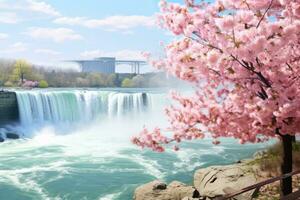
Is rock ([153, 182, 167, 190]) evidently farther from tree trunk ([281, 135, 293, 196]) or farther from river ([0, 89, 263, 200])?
tree trunk ([281, 135, 293, 196])

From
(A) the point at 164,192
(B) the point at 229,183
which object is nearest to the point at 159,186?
A: (A) the point at 164,192

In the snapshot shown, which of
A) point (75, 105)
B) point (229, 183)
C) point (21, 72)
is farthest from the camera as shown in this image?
point (21, 72)

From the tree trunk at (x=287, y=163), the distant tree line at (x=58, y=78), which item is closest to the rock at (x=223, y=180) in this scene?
the tree trunk at (x=287, y=163)

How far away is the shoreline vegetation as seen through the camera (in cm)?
897

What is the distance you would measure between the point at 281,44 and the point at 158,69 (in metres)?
2.41

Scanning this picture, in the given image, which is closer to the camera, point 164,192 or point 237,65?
point 237,65

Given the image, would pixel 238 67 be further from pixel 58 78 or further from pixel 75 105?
pixel 58 78

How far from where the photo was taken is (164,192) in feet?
37.2

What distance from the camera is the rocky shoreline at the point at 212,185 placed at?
30.6 ft

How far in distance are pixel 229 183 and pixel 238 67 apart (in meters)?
5.29

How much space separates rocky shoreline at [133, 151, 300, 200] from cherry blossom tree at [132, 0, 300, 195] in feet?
9.85

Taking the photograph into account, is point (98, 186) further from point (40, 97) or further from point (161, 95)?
point (161, 95)

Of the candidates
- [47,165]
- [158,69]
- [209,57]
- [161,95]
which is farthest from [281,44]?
[161,95]

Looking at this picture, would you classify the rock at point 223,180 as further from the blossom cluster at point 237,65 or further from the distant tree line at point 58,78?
the distant tree line at point 58,78
